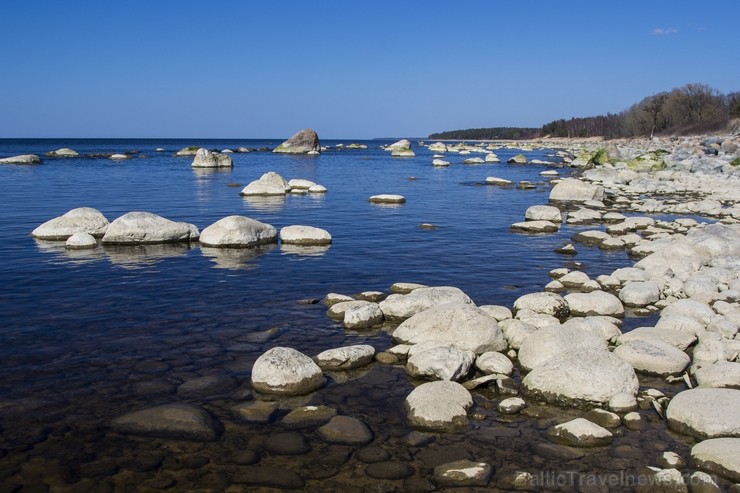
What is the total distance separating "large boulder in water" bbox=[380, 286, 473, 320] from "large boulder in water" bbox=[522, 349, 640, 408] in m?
3.10

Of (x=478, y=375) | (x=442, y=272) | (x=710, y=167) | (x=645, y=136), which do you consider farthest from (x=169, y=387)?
(x=645, y=136)

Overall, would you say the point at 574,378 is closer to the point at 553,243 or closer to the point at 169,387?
the point at 169,387

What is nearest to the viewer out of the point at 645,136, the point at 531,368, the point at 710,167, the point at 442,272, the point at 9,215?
the point at 531,368

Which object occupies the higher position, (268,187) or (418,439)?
(268,187)

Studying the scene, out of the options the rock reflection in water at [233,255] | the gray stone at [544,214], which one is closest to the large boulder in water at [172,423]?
the rock reflection in water at [233,255]

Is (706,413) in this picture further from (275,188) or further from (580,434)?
(275,188)

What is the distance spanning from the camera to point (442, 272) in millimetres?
15141

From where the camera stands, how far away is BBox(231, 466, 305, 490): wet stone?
5.99 meters

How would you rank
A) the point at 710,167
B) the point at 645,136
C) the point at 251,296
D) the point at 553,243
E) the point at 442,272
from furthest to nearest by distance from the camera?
1. the point at 645,136
2. the point at 710,167
3. the point at 553,243
4. the point at 442,272
5. the point at 251,296

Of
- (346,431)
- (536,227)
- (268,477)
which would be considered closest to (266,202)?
(536,227)

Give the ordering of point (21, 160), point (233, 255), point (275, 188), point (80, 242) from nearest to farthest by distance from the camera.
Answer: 1. point (233, 255)
2. point (80, 242)
3. point (275, 188)
4. point (21, 160)

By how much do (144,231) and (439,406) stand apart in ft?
43.0

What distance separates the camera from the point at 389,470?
6.28 metres

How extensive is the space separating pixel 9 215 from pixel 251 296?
16.6 meters
